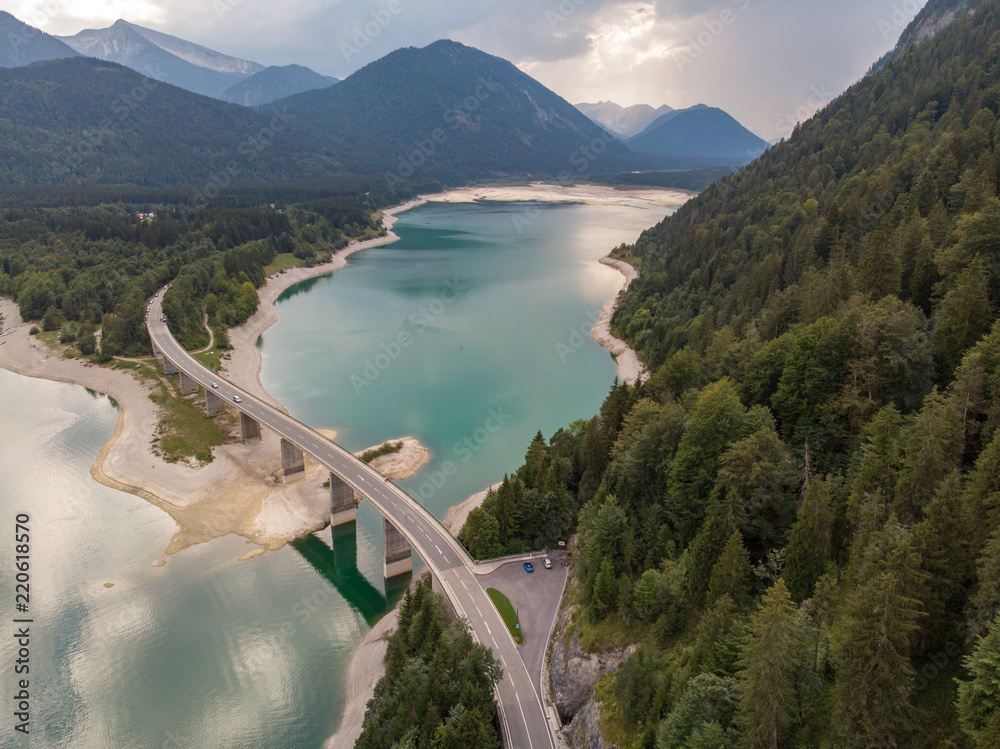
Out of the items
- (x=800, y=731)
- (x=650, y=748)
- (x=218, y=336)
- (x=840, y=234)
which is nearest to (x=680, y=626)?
(x=650, y=748)

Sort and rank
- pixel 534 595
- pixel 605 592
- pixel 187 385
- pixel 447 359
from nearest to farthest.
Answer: pixel 605 592, pixel 534 595, pixel 187 385, pixel 447 359

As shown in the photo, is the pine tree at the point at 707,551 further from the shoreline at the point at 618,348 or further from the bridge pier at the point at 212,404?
the bridge pier at the point at 212,404

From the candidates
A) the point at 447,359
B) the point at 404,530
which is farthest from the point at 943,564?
the point at 447,359

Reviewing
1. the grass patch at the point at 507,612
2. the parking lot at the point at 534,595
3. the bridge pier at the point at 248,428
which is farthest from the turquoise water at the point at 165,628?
the bridge pier at the point at 248,428

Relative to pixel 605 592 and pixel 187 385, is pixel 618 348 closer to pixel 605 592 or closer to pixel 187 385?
pixel 187 385

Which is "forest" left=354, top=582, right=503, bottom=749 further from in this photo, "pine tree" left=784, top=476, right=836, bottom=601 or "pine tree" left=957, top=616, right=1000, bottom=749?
"pine tree" left=957, top=616, right=1000, bottom=749

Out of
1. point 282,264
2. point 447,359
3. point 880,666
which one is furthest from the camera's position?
point 282,264
